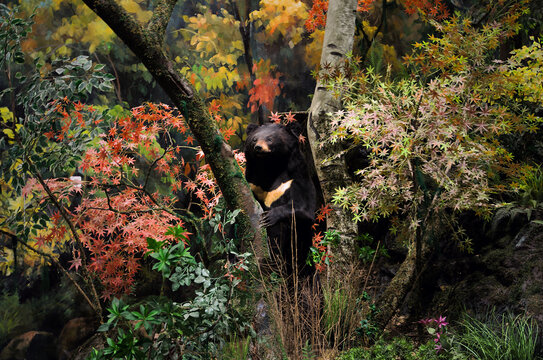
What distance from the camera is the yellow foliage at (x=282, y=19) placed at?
15.6ft

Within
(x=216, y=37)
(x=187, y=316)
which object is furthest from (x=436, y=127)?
(x=216, y=37)

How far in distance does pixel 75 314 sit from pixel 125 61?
2602 millimetres

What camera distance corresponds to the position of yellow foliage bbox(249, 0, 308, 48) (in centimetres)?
476

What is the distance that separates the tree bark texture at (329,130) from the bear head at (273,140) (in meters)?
0.24

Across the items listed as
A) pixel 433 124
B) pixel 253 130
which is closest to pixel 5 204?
pixel 253 130

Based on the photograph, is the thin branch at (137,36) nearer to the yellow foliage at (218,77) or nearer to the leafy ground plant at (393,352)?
the leafy ground plant at (393,352)

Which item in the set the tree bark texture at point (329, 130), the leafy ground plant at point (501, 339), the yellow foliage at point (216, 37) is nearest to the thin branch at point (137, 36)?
the tree bark texture at point (329, 130)

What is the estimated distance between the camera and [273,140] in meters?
2.63

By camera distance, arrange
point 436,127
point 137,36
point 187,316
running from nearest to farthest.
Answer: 1. point 187,316
2. point 137,36
3. point 436,127

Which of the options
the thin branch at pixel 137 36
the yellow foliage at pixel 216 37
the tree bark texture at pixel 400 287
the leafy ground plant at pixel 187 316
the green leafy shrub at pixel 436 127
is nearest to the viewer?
the leafy ground plant at pixel 187 316

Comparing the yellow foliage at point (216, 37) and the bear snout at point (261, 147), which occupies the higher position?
the yellow foliage at point (216, 37)

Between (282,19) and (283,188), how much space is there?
282 centimetres

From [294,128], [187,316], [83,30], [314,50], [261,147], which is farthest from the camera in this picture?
[314,50]

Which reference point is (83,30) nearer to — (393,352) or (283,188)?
(283,188)
